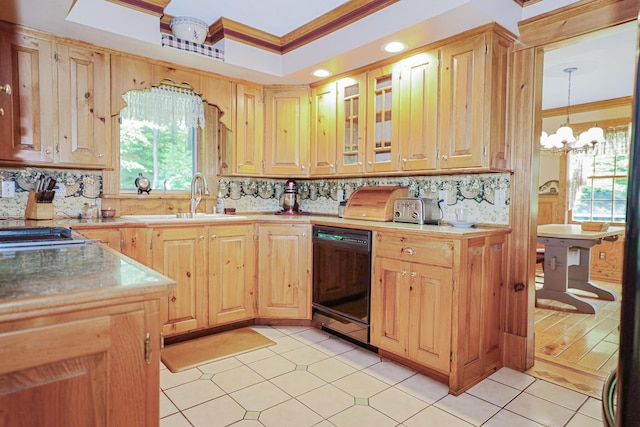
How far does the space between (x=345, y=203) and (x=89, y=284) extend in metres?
2.72

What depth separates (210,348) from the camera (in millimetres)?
2842

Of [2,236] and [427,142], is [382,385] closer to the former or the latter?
[427,142]

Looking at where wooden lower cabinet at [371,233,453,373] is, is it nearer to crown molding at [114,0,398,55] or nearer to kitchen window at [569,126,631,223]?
crown molding at [114,0,398,55]

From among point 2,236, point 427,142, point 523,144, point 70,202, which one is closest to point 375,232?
point 427,142

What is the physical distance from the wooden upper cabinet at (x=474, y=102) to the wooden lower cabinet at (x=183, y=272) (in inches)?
77.1

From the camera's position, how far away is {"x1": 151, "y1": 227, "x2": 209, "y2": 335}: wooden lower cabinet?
2.80 metres

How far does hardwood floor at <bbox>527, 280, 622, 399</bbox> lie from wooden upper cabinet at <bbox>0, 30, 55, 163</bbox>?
3648 mm

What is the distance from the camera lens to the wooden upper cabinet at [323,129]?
3.48 m

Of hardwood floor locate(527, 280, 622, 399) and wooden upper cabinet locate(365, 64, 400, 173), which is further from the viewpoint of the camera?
wooden upper cabinet locate(365, 64, 400, 173)

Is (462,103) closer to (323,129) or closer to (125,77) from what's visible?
(323,129)

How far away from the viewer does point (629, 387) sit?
0.43m

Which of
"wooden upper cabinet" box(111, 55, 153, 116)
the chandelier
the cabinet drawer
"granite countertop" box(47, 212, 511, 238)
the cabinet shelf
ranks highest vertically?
→ the cabinet shelf

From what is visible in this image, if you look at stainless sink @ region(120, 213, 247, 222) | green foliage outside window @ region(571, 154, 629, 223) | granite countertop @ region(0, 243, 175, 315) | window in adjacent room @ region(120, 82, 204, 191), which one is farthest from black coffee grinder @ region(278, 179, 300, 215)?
green foliage outside window @ region(571, 154, 629, 223)

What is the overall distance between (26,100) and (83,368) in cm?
242
